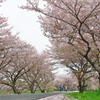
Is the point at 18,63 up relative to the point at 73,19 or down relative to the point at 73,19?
down

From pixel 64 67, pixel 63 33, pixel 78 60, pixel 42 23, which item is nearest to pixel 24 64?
pixel 64 67

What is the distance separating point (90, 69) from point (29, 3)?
8855 mm

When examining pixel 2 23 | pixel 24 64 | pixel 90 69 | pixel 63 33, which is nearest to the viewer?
pixel 63 33

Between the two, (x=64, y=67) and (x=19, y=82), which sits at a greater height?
(x=64, y=67)

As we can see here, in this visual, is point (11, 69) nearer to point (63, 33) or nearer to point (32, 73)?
point (32, 73)

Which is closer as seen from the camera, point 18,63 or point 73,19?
point 73,19

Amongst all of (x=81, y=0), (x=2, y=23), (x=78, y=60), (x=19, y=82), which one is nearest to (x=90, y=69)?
(x=78, y=60)

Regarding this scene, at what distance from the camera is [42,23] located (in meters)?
8.73

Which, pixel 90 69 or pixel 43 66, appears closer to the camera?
pixel 90 69

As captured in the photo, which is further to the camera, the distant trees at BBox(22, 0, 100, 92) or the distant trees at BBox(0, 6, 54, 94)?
the distant trees at BBox(0, 6, 54, 94)

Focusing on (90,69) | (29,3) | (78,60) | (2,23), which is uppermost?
(2,23)

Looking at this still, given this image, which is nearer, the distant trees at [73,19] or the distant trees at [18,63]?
the distant trees at [73,19]

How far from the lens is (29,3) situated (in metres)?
6.43

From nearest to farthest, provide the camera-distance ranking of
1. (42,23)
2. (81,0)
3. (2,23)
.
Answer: (81,0) < (42,23) < (2,23)
